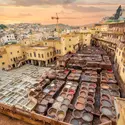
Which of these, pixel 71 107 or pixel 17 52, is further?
pixel 17 52

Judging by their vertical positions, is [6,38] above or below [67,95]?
above

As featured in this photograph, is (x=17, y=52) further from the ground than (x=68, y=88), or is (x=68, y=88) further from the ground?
(x=17, y=52)

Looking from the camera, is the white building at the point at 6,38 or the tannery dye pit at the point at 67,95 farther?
the white building at the point at 6,38

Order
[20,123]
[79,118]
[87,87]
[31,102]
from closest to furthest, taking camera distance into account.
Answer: [79,118] → [20,123] → [31,102] → [87,87]

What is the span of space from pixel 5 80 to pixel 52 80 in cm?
1079

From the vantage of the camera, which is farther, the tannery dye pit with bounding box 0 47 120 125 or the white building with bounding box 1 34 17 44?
the white building with bounding box 1 34 17 44

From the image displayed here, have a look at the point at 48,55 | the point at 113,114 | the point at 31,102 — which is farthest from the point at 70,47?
the point at 113,114

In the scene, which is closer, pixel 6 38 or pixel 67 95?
pixel 67 95

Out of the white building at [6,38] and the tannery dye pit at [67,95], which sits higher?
the white building at [6,38]

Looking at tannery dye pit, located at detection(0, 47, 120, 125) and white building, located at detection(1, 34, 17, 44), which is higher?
white building, located at detection(1, 34, 17, 44)

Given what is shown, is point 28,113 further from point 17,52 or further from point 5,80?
point 17,52

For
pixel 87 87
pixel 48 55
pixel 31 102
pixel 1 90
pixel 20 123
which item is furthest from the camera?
pixel 48 55

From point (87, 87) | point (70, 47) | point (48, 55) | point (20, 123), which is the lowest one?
point (20, 123)

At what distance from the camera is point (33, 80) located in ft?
75.0
